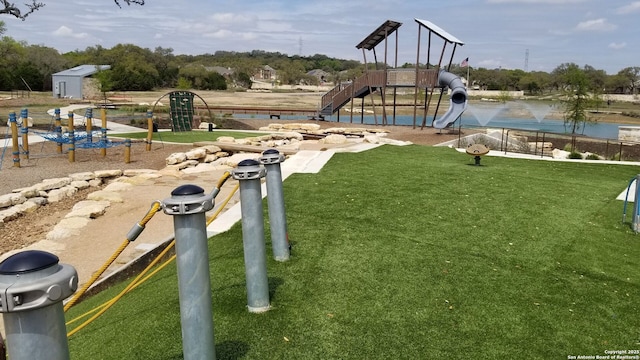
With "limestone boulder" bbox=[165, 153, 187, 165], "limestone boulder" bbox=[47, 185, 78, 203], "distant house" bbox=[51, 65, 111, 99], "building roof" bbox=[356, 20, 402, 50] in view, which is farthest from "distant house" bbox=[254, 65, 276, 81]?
"limestone boulder" bbox=[47, 185, 78, 203]

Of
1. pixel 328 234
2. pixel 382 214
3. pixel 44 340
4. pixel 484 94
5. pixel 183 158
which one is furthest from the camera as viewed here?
pixel 484 94

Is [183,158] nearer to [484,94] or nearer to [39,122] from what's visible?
[39,122]

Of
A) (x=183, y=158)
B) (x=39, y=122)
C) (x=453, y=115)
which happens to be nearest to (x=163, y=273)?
(x=183, y=158)

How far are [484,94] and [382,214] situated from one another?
10216 cm

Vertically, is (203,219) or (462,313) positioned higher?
(203,219)

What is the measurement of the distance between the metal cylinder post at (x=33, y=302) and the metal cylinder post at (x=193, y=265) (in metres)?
1.00

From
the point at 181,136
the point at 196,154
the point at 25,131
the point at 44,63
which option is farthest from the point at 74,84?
the point at 196,154

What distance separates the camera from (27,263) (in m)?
2.04

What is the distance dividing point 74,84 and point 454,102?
164 ft

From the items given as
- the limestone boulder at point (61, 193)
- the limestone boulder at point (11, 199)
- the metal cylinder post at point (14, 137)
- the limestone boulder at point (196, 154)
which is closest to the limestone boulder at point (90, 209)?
the limestone boulder at point (61, 193)

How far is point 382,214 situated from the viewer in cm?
780

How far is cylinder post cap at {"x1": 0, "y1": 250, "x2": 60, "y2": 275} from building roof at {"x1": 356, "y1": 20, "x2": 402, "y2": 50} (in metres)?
28.9

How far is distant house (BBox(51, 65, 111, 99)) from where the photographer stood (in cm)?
5975

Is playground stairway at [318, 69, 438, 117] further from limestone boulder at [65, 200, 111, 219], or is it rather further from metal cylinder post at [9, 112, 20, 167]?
limestone boulder at [65, 200, 111, 219]
